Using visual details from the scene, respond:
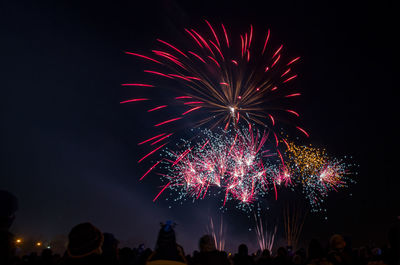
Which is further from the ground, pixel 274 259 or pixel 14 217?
pixel 14 217

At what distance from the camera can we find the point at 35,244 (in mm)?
96125

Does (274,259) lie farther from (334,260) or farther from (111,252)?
(111,252)

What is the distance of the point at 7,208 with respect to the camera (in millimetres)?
3338

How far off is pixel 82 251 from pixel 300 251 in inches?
302

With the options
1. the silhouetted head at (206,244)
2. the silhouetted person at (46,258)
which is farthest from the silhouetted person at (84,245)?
the silhouetted person at (46,258)

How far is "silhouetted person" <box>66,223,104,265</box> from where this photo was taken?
3533 mm

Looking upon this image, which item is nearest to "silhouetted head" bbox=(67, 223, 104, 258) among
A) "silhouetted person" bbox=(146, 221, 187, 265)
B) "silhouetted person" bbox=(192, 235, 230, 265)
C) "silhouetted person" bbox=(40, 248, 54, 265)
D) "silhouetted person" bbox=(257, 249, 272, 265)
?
"silhouetted person" bbox=(146, 221, 187, 265)

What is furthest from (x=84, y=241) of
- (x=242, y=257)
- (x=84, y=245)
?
(x=242, y=257)

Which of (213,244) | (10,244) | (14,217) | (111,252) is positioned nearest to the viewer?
(10,244)

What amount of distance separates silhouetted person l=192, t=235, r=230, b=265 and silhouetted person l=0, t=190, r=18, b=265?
3.51 metres

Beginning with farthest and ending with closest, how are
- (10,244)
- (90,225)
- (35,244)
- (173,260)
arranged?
(35,244) < (173,260) < (90,225) < (10,244)

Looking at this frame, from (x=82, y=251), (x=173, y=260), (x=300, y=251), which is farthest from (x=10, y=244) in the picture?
(x=300, y=251)

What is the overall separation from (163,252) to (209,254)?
1.39m

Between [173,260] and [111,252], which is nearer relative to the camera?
[173,260]
